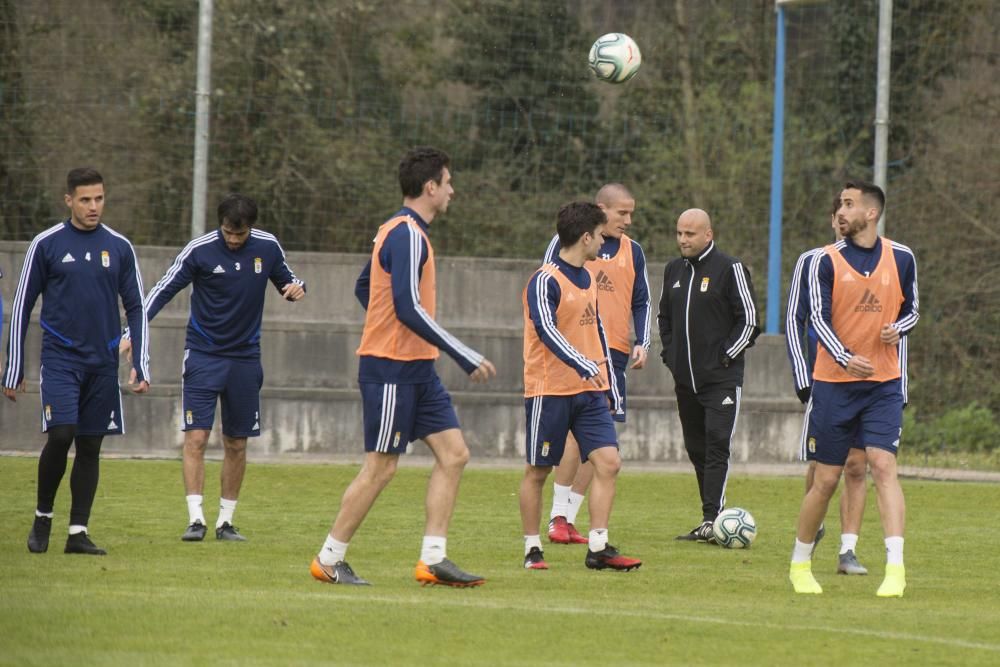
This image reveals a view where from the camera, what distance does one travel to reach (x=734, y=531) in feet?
34.9

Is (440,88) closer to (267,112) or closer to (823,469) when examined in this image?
(267,112)

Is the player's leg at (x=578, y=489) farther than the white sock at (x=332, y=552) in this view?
Yes

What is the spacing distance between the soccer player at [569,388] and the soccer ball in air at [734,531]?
1.42 metres

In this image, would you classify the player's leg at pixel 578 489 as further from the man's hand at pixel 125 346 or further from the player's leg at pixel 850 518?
the man's hand at pixel 125 346

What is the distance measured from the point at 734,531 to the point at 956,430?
996cm

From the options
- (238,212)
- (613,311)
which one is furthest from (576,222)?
(238,212)

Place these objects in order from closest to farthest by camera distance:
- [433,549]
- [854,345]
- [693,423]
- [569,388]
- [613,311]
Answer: [433,549] → [854,345] → [569,388] → [613,311] → [693,423]

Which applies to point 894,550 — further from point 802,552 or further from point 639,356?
point 639,356

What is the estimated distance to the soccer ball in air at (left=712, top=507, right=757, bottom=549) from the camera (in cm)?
1065

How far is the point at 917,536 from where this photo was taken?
11.5m

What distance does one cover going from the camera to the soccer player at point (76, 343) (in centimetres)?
959

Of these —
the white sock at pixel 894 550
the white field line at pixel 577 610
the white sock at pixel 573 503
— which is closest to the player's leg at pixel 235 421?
the white sock at pixel 573 503

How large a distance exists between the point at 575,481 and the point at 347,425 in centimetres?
621

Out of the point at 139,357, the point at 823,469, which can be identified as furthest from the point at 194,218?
the point at 823,469
